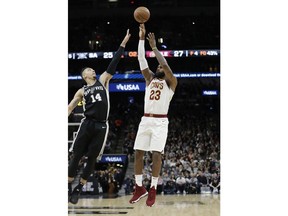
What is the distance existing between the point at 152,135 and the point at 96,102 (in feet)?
3.02

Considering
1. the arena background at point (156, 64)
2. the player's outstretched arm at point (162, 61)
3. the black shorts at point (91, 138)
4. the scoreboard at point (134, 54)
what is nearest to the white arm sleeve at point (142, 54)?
the player's outstretched arm at point (162, 61)

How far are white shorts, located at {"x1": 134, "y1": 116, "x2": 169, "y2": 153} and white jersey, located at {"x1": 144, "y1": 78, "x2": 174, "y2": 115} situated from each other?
0.14m

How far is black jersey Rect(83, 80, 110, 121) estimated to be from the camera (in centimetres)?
830

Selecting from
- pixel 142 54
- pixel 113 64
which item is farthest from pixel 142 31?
pixel 113 64

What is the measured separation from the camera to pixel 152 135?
8250 millimetres

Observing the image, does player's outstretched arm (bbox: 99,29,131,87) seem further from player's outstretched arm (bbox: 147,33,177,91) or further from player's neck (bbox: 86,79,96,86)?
player's outstretched arm (bbox: 147,33,177,91)

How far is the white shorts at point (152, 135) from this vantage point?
26.9 feet

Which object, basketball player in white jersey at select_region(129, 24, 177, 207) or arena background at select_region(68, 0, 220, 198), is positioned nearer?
basketball player in white jersey at select_region(129, 24, 177, 207)

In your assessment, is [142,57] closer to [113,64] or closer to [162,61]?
[162,61]

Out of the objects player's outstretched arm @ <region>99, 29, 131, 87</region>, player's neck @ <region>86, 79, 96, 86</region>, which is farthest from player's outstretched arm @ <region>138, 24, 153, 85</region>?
player's neck @ <region>86, 79, 96, 86</region>

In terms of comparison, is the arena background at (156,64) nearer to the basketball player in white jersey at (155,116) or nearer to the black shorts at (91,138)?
the black shorts at (91,138)
